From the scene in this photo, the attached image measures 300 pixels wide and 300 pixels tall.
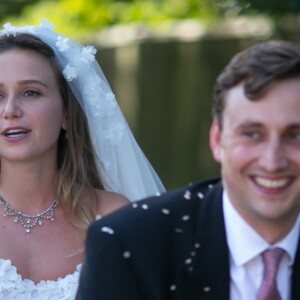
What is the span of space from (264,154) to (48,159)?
2.01m

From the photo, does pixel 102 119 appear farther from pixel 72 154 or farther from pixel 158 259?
pixel 158 259

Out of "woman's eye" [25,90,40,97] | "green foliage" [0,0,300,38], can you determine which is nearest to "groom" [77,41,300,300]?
"woman's eye" [25,90,40,97]

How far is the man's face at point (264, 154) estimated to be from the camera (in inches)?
129

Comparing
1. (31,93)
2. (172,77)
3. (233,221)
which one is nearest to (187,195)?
(233,221)

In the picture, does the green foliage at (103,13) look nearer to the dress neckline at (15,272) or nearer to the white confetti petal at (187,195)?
→ the dress neckline at (15,272)

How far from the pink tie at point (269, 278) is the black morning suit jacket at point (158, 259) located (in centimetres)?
6

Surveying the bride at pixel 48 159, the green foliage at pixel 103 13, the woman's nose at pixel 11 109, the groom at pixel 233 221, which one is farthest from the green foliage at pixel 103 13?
the groom at pixel 233 221

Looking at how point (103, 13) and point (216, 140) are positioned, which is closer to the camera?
point (216, 140)

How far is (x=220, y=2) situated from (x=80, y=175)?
325cm

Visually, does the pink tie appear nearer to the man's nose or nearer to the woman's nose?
the man's nose

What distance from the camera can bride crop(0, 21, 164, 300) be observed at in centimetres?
497

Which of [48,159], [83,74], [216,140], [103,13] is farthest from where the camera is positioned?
[103,13]

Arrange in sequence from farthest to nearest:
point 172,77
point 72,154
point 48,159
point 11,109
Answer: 1. point 172,77
2. point 72,154
3. point 48,159
4. point 11,109

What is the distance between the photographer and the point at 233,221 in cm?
347
